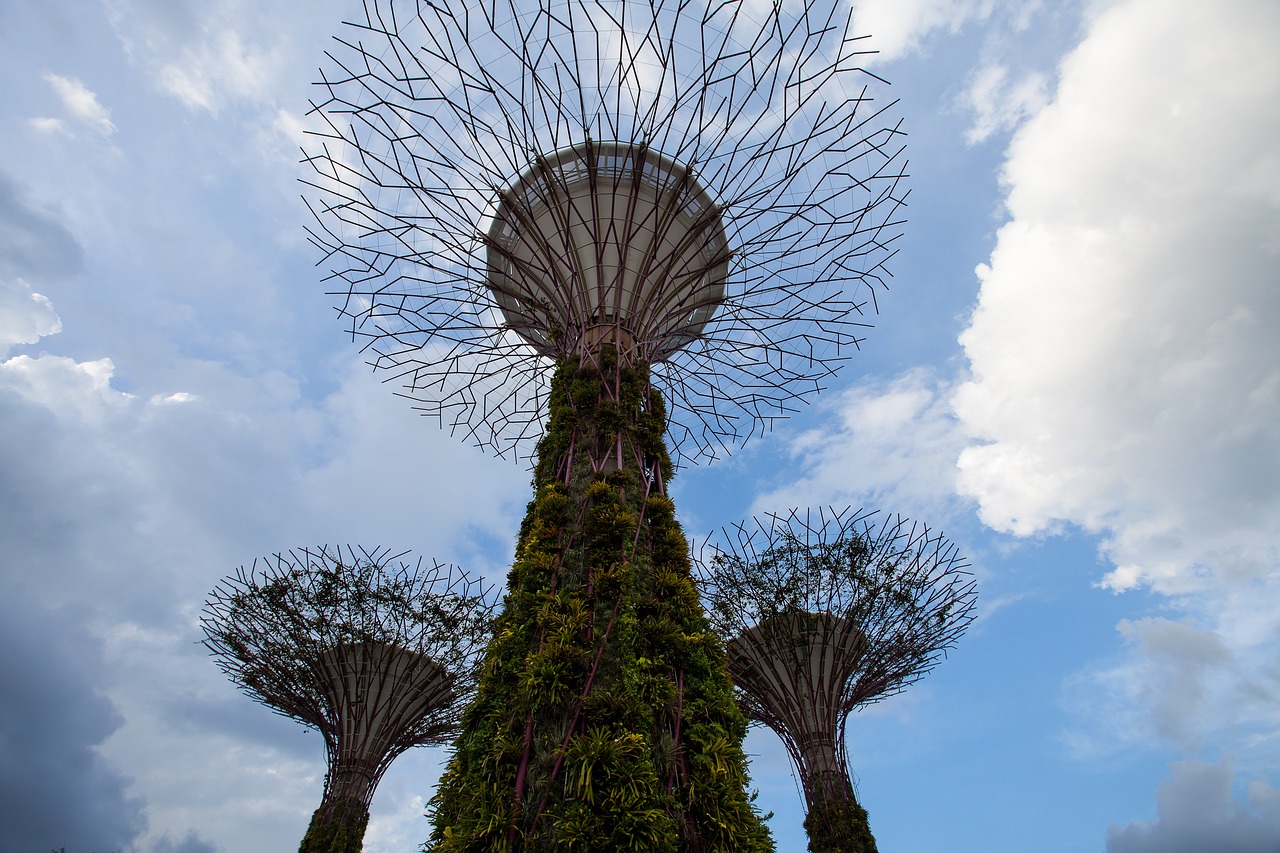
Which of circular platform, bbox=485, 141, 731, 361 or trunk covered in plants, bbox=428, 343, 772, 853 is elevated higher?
circular platform, bbox=485, 141, 731, 361

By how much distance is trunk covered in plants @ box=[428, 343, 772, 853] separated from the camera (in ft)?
16.3

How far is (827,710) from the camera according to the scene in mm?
14188

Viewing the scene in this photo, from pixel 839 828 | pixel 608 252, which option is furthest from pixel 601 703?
pixel 839 828

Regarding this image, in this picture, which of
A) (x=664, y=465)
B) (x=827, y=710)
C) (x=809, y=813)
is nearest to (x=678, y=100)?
(x=664, y=465)

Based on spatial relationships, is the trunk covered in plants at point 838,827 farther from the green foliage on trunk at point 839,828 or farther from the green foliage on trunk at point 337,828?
the green foliage on trunk at point 337,828

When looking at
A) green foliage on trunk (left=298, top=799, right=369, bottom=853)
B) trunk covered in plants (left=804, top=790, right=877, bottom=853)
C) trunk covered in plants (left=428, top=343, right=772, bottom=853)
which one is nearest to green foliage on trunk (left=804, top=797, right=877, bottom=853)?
trunk covered in plants (left=804, top=790, right=877, bottom=853)

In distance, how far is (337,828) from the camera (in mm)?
13781

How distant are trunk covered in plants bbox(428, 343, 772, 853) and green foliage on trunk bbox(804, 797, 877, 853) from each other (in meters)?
8.66

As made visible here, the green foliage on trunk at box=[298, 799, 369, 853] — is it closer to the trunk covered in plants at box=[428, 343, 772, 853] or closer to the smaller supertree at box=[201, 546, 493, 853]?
the smaller supertree at box=[201, 546, 493, 853]

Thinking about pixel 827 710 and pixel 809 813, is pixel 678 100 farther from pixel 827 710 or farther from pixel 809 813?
pixel 809 813

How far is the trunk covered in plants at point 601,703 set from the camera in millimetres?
4965

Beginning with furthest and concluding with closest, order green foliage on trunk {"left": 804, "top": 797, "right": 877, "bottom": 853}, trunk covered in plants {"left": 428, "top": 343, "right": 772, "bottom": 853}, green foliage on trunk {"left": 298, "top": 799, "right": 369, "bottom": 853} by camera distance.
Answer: green foliage on trunk {"left": 298, "top": 799, "right": 369, "bottom": 853} → green foliage on trunk {"left": 804, "top": 797, "right": 877, "bottom": 853} → trunk covered in plants {"left": 428, "top": 343, "right": 772, "bottom": 853}

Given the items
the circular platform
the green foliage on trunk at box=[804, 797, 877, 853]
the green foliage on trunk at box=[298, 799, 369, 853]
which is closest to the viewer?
the circular platform

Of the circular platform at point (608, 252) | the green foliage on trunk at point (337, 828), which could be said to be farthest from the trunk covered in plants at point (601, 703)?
the green foliage on trunk at point (337, 828)
